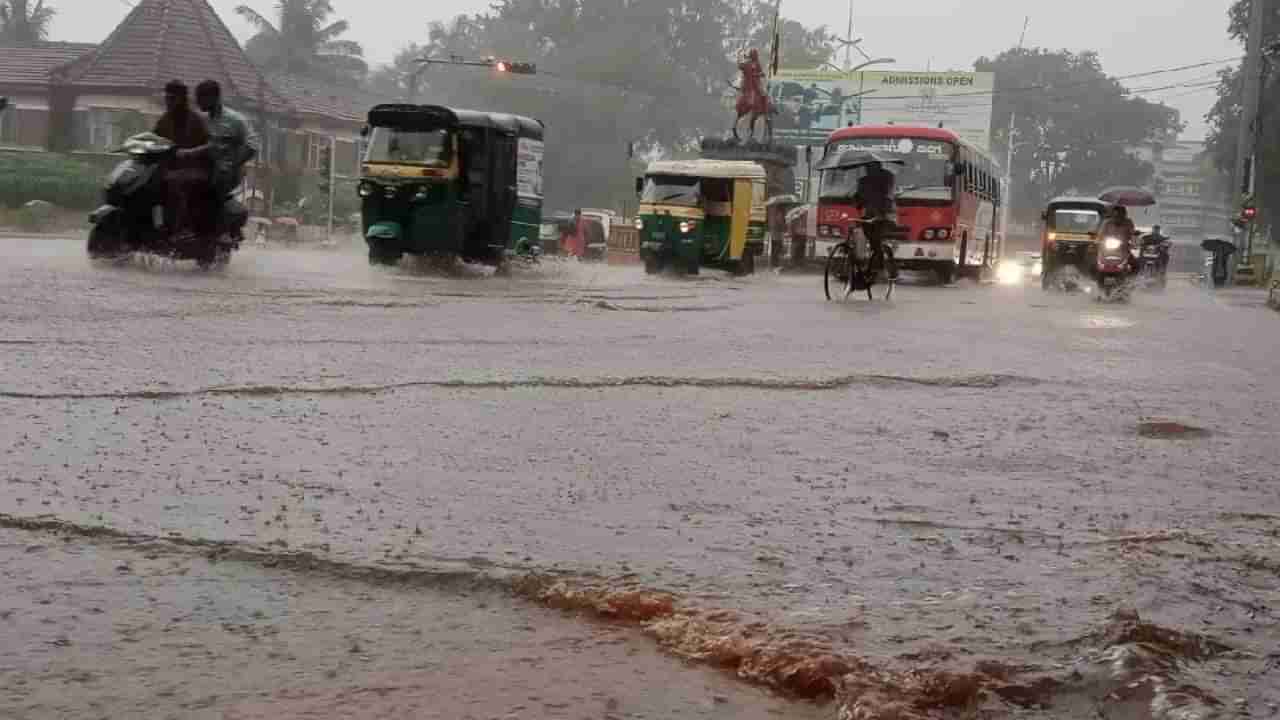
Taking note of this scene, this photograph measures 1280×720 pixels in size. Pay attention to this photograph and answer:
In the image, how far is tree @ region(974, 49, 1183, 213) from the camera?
10244 centimetres

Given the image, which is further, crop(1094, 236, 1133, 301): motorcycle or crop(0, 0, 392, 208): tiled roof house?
crop(0, 0, 392, 208): tiled roof house

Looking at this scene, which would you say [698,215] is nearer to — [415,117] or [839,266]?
[415,117]

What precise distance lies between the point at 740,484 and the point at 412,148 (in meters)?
16.8

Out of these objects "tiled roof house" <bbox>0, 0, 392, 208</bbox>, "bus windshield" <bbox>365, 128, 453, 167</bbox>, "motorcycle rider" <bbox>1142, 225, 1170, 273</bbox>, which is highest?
"tiled roof house" <bbox>0, 0, 392, 208</bbox>

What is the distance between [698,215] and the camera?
29.9m

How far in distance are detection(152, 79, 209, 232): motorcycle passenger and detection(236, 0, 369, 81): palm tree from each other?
4698 cm

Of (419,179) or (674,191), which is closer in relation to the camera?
(419,179)

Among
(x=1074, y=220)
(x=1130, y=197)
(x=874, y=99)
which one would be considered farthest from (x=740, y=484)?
(x=874, y=99)

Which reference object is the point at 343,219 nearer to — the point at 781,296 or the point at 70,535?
the point at 781,296

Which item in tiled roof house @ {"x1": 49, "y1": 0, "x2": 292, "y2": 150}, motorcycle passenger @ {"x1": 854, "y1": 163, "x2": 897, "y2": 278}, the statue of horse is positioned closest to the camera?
motorcycle passenger @ {"x1": 854, "y1": 163, "x2": 897, "y2": 278}

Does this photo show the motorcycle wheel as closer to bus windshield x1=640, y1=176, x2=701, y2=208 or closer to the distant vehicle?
bus windshield x1=640, y1=176, x2=701, y2=208

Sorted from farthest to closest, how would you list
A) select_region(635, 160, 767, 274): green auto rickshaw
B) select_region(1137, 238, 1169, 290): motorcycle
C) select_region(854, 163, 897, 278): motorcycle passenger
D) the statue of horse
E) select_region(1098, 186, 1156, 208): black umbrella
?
the statue of horse, select_region(1098, 186, 1156, 208): black umbrella, select_region(1137, 238, 1169, 290): motorcycle, select_region(635, 160, 767, 274): green auto rickshaw, select_region(854, 163, 897, 278): motorcycle passenger

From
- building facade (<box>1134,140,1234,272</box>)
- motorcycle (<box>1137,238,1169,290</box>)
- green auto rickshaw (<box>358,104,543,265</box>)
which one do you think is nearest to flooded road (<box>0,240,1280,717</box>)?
green auto rickshaw (<box>358,104,543,265</box>)

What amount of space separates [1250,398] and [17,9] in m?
59.8
